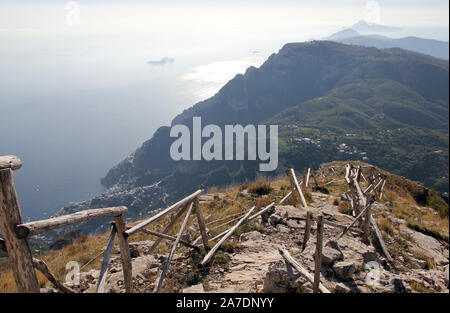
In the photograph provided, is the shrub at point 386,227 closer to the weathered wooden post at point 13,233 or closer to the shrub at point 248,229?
the shrub at point 248,229

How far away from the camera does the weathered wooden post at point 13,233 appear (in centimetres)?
289

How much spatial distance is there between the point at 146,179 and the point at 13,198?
162 m

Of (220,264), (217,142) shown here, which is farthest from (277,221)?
(217,142)

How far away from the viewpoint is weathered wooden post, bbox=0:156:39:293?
9.50 ft

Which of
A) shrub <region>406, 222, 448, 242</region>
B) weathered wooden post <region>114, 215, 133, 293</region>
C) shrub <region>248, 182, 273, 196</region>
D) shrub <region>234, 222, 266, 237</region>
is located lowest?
shrub <region>406, 222, 448, 242</region>

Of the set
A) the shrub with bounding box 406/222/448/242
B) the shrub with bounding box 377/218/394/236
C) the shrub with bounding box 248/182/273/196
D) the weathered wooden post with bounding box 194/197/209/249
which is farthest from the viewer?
the shrub with bounding box 248/182/273/196

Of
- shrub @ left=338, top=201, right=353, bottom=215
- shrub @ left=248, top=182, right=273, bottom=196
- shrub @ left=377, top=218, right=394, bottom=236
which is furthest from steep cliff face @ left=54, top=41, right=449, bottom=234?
shrub @ left=377, top=218, right=394, bottom=236

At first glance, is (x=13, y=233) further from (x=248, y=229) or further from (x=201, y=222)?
(x=248, y=229)

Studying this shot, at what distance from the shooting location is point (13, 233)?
2.93m

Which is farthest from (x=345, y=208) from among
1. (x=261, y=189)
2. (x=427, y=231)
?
(x=261, y=189)

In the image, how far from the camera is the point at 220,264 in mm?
6652

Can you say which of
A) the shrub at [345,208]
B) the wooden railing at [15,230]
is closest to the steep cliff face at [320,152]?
the shrub at [345,208]

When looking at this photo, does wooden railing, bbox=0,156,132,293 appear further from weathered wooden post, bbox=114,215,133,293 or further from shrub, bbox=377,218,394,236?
shrub, bbox=377,218,394,236

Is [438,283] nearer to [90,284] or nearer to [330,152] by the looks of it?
[90,284]
